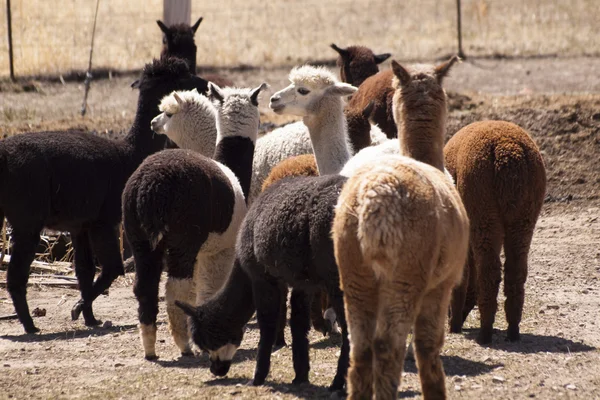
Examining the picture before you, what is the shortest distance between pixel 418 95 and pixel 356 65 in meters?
6.63

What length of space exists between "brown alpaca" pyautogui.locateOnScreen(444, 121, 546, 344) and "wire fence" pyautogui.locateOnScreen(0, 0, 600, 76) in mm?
13064

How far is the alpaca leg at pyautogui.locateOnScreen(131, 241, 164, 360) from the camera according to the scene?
7723mm

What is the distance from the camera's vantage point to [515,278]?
777 centimetres

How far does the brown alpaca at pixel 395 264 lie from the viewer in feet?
17.5

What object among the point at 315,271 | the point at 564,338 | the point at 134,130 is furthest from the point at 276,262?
the point at 134,130

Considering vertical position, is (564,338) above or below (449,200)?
below

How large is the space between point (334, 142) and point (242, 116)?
0.82 meters

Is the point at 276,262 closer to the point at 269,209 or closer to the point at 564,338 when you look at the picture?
the point at 269,209

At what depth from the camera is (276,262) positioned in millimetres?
6430

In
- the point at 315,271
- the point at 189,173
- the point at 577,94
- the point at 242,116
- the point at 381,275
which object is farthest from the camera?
the point at 577,94

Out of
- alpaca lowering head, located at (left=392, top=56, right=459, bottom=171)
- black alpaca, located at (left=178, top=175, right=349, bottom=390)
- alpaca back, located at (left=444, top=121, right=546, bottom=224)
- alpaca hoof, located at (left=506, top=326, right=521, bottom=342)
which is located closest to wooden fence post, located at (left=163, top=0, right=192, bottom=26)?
alpaca back, located at (left=444, top=121, right=546, bottom=224)

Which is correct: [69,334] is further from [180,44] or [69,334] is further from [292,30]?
[292,30]

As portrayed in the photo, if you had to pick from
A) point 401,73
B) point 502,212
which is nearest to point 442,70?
point 401,73

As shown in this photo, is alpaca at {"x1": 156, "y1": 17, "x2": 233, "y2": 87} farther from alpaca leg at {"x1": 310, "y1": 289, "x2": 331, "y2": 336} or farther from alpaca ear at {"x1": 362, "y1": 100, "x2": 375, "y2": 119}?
→ alpaca leg at {"x1": 310, "y1": 289, "x2": 331, "y2": 336}
